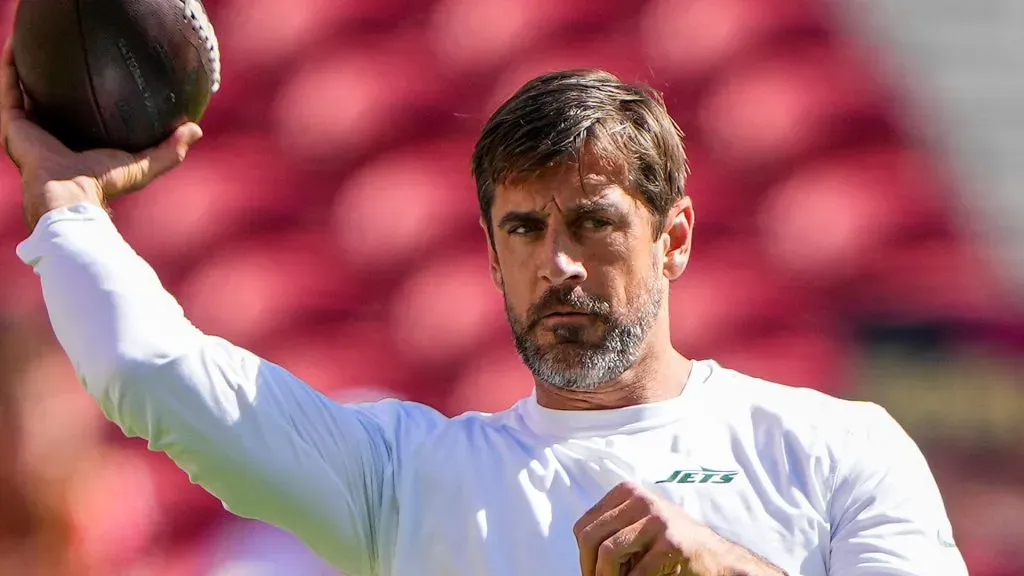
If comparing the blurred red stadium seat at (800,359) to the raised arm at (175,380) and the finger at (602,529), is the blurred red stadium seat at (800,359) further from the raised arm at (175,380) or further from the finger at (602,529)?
the finger at (602,529)

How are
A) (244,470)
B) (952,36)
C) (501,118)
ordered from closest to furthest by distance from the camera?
1. (244,470)
2. (501,118)
3. (952,36)

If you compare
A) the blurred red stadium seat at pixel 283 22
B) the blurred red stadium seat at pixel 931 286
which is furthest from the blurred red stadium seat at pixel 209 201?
the blurred red stadium seat at pixel 931 286

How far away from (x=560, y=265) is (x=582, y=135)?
0.38 feet

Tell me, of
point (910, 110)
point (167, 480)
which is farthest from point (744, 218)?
point (167, 480)

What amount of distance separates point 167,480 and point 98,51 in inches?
29.2

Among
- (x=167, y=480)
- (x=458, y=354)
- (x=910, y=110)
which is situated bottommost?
(x=167, y=480)

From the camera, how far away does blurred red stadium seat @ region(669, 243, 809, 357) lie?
67.0 inches

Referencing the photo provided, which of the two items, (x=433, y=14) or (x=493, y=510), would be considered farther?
(x=433, y=14)

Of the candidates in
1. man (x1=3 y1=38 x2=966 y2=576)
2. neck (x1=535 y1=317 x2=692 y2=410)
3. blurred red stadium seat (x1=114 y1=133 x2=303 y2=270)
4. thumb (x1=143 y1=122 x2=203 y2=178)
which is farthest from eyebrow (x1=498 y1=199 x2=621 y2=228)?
blurred red stadium seat (x1=114 y1=133 x2=303 y2=270)

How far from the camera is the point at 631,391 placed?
3.80ft

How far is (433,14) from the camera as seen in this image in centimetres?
185

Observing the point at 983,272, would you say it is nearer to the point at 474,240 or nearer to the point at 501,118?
the point at 474,240

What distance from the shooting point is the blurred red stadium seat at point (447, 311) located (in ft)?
5.66

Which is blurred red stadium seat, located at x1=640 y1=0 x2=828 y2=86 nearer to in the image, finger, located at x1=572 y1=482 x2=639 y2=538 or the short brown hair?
the short brown hair
